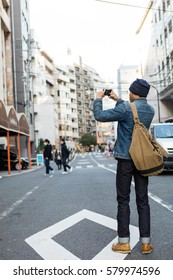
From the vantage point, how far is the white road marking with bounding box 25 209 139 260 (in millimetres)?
3312

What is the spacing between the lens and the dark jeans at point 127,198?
3.41 m

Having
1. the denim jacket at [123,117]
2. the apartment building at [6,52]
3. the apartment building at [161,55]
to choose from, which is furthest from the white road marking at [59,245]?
the apartment building at [6,52]

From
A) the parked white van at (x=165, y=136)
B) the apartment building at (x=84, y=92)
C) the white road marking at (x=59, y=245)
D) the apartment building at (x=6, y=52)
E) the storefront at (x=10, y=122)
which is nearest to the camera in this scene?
the white road marking at (x=59, y=245)

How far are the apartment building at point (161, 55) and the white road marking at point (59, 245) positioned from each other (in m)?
28.9

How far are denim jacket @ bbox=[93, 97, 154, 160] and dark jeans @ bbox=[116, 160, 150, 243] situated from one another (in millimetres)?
130

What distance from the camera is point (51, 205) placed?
6680 mm

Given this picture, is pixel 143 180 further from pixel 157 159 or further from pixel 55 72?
pixel 55 72

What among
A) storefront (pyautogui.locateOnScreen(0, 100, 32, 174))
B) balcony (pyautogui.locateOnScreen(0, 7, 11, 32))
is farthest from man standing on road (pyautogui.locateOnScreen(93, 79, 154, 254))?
balcony (pyautogui.locateOnScreen(0, 7, 11, 32))

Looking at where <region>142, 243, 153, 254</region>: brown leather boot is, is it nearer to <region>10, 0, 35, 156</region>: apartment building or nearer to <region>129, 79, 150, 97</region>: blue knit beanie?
<region>129, 79, 150, 97</region>: blue knit beanie

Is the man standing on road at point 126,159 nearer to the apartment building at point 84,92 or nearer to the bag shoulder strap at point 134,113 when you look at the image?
the bag shoulder strap at point 134,113

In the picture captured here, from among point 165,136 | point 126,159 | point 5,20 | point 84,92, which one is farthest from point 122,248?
point 84,92

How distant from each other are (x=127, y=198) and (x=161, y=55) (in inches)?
1524

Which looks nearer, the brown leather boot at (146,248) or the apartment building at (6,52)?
the brown leather boot at (146,248)

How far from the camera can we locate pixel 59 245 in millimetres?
3738
